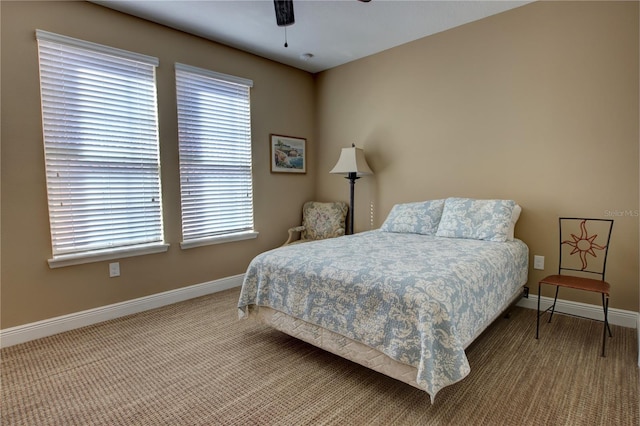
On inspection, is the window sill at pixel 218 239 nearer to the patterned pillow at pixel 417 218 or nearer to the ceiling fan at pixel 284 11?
the patterned pillow at pixel 417 218

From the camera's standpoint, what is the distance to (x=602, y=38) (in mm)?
2590

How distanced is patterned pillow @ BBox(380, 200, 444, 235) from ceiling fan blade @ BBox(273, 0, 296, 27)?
6.64ft

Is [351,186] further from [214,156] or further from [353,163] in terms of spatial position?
[214,156]

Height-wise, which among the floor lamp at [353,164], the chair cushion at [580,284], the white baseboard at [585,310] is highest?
the floor lamp at [353,164]

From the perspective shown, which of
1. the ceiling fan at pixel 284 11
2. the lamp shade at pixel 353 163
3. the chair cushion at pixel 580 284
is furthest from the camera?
the lamp shade at pixel 353 163

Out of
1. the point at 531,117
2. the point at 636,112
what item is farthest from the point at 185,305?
the point at 636,112

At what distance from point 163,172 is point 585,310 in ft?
12.9

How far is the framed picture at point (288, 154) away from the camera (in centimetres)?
420

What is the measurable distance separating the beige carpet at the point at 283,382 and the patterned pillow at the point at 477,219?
75 centimetres

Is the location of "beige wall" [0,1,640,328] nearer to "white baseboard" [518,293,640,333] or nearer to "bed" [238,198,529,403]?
"white baseboard" [518,293,640,333]

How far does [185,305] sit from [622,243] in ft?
12.5

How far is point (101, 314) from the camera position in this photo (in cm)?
289

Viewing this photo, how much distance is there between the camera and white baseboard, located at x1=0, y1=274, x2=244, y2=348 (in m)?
2.50

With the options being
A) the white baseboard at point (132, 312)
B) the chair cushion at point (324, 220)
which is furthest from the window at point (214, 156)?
the chair cushion at point (324, 220)
